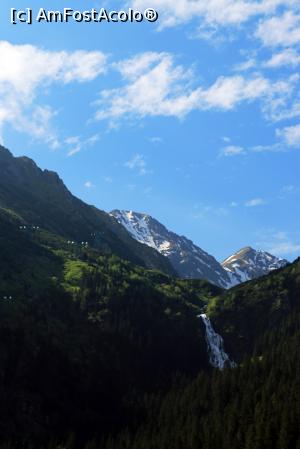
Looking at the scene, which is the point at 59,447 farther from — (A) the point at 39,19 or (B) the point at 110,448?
(A) the point at 39,19

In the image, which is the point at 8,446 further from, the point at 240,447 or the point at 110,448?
the point at 240,447

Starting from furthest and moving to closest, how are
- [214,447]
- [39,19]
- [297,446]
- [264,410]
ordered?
1. [264,410]
2. [214,447]
3. [297,446]
4. [39,19]

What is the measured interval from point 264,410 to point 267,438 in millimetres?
16243

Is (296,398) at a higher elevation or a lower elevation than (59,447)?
higher

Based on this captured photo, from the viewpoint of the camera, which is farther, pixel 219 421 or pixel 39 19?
pixel 219 421

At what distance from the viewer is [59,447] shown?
19800cm

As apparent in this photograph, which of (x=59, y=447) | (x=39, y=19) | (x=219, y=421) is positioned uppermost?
(x=39, y=19)

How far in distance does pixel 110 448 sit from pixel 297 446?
59.9 metres

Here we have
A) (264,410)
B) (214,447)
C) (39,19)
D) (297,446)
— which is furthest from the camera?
(264,410)

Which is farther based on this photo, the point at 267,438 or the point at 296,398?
the point at 296,398

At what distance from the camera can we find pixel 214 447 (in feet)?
593

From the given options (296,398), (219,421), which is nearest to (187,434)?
(219,421)

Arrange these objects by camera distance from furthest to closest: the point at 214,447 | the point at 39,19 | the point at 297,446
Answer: the point at 214,447 < the point at 297,446 < the point at 39,19

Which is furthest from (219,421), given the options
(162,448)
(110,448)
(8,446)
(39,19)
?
(39,19)
